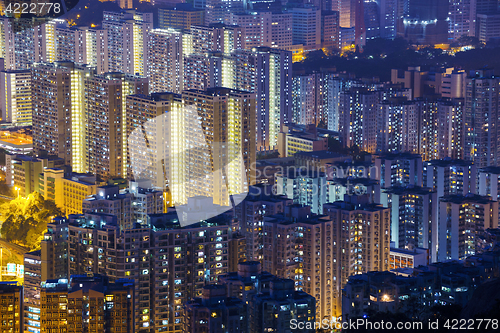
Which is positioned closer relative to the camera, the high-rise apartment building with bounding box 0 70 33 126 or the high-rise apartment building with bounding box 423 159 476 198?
the high-rise apartment building with bounding box 423 159 476 198

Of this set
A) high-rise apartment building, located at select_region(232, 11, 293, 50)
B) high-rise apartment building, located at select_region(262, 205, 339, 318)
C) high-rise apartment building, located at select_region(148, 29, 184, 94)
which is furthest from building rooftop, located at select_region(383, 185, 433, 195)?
high-rise apartment building, located at select_region(232, 11, 293, 50)

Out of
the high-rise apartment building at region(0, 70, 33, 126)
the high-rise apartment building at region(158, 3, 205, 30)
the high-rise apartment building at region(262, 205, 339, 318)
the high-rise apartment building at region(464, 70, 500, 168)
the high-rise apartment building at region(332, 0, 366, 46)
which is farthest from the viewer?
the high-rise apartment building at region(332, 0, 366, 46)

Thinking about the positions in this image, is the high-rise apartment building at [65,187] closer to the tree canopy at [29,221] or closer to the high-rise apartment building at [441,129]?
the tree canopy at [29,221]

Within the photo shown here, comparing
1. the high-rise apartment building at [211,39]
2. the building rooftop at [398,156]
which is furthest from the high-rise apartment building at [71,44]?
the building rooftop at [398,156]

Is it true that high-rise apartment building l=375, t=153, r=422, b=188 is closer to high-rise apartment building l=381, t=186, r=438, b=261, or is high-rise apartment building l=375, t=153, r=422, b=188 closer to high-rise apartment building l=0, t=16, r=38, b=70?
high-rise apartment building l=381, t=186, r=438, b=261

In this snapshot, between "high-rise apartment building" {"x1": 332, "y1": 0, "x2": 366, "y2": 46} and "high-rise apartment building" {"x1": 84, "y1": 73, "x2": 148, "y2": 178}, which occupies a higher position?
"high-rise apartment building" {"x1": 332, "y1": 0, "x2": 366, "y2": 46}

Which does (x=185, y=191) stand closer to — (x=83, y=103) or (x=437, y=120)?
(x=83, y=103)
